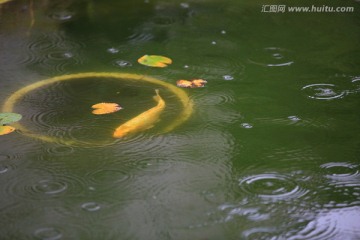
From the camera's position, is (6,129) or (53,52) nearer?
(6,129)

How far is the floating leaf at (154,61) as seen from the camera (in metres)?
3.02

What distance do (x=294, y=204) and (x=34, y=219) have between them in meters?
0.89

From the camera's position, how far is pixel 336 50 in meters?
3.18

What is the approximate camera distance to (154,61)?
9.98ft

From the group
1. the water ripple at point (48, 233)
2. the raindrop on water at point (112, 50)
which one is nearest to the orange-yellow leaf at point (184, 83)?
the raindrop on water at point (112, 50)

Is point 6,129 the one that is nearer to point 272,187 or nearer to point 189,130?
point 189,130

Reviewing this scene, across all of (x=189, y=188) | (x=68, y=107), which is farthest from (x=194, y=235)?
(x=68, y=107)

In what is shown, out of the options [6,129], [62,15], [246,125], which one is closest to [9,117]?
[6,129]

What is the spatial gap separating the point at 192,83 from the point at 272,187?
2.99ft

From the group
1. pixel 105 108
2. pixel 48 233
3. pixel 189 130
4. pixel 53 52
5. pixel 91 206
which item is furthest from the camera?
pixel 53 52

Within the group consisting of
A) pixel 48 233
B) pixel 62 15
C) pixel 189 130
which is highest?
pixel 62 15

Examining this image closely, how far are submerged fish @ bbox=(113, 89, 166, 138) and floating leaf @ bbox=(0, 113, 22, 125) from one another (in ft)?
1.52

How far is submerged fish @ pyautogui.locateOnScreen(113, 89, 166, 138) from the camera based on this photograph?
240 cm

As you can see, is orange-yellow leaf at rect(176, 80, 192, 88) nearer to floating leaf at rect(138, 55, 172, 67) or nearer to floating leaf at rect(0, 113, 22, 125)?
floating leaf at rect(138, 55, 172, 67)
